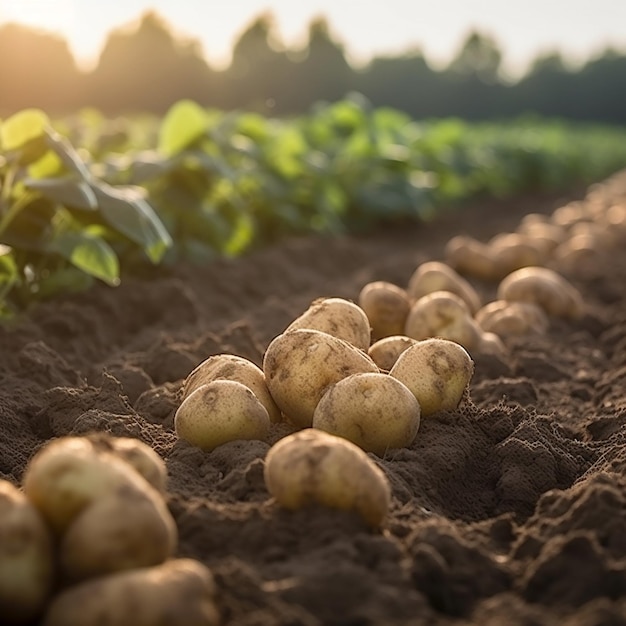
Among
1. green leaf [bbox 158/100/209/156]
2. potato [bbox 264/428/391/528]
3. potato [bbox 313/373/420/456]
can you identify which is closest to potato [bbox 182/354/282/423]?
potato [bbox 313/373/420/456]

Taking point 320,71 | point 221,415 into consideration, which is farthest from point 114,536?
point 320,71

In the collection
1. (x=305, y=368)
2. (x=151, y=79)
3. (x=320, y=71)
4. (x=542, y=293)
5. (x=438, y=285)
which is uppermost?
(x=305, y=368)

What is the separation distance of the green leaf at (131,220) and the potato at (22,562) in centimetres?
262

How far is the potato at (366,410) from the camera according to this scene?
255 centimetres

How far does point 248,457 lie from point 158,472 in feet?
1.75

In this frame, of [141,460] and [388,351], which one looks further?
[388,351]

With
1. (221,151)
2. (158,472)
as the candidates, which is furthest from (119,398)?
(221,151)

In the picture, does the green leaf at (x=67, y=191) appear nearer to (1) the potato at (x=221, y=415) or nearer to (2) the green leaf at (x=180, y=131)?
(1) the potato at (x=221, y=415)

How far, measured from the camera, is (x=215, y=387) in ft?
8.72

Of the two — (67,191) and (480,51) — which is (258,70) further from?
(480,51)

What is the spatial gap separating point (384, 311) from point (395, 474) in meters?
1.67

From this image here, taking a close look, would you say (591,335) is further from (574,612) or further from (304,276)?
(574,612)

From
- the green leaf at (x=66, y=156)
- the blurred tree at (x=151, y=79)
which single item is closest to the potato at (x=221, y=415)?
the green leaf at (x=66, y=156)

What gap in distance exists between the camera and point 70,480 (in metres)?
1.71
